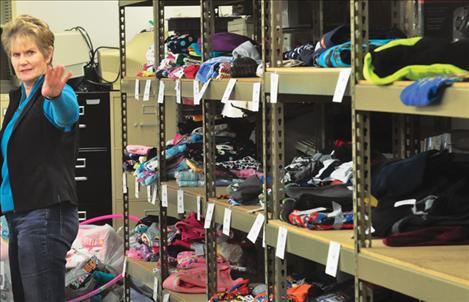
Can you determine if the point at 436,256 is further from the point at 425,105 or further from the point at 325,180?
the point at 325,180

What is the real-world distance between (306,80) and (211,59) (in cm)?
110

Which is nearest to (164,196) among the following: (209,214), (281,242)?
(209,214)

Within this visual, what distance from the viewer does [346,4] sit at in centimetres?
396

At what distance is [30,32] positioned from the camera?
3537 mm

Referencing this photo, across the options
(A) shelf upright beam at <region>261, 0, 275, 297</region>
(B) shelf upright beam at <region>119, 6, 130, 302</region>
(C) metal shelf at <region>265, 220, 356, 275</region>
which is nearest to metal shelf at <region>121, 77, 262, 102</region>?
(A) shelf upright beam at <region>261, 0, 275, 297</region>

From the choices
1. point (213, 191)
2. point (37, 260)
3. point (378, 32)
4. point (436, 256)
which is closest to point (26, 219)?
point (37, 260)

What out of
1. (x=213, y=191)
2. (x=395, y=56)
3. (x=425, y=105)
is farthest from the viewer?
(x=213, y=191)

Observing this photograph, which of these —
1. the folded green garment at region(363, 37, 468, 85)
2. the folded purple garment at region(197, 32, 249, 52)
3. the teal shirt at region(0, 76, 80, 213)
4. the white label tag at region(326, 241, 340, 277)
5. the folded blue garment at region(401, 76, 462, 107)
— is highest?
the folded purple garment at region(197, 32, 249, 52)

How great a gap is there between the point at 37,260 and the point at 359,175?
153 cm

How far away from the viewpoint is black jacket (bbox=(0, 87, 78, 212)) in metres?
3.40

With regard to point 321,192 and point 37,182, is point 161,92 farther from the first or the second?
point 321,192

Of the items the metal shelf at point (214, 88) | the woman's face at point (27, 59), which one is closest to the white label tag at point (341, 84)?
the metal shelf at point (214, 88)

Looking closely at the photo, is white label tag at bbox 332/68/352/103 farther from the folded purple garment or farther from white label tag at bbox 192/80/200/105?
the folded purple garment

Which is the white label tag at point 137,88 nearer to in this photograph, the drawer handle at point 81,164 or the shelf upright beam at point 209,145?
the shelf upright beam at point 209,145
